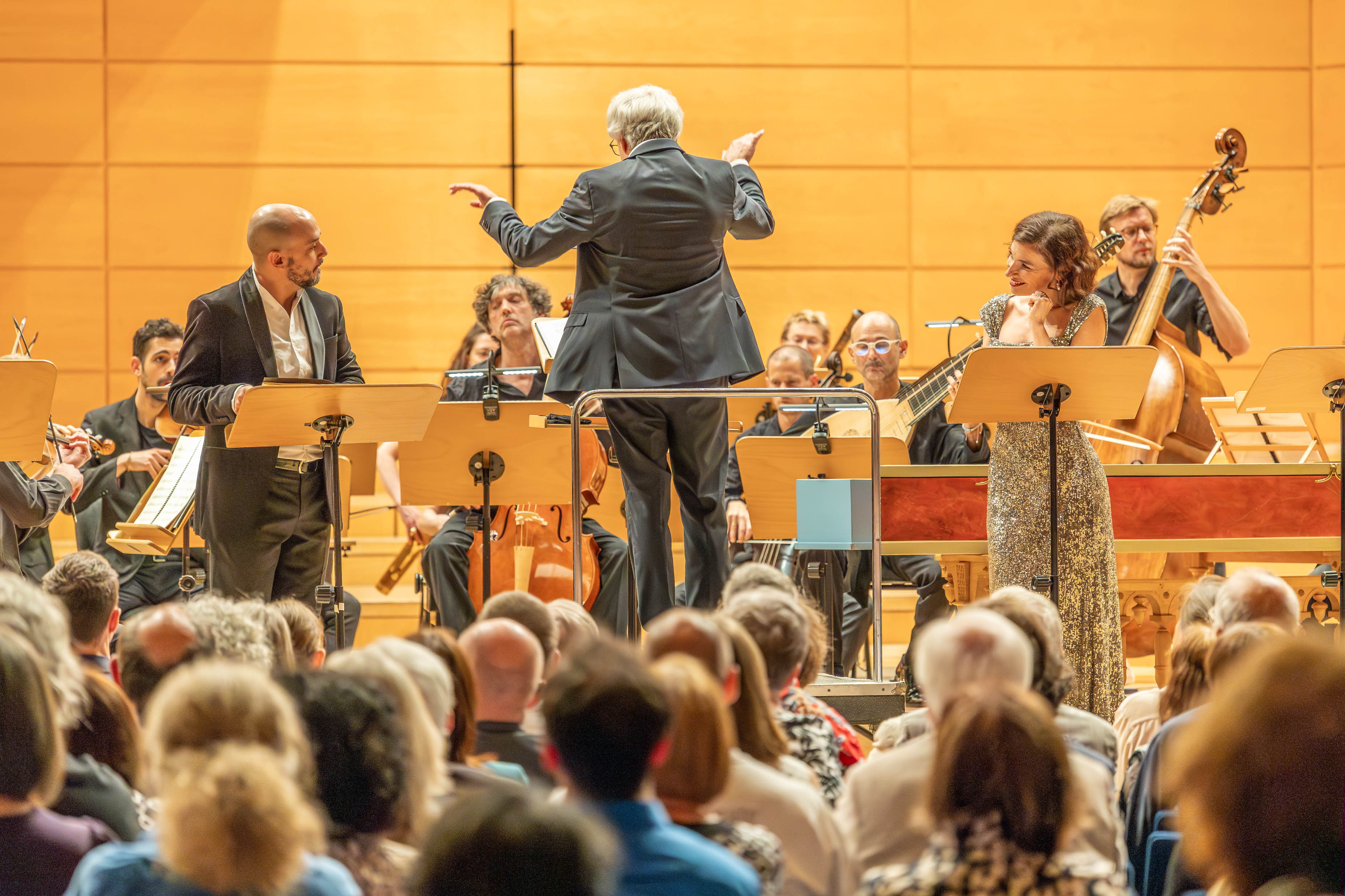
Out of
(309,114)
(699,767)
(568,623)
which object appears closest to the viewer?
(699,767)

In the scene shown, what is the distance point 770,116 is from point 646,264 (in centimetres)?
395

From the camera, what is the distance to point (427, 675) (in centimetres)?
195

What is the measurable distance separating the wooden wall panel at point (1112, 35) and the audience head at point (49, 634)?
606cm

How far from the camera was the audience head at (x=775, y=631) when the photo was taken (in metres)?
2.41

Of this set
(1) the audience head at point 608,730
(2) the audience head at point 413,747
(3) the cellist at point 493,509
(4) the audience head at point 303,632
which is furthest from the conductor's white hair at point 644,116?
(1) the audience head at point 608,730

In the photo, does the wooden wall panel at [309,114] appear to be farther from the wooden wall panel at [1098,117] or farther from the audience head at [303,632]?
the audience head at [303,632]

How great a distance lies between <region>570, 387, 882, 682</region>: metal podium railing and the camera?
11.7 feet

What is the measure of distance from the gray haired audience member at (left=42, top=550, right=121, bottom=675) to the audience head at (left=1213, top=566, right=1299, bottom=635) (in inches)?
87.2

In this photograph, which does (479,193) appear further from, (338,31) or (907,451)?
(338,31)

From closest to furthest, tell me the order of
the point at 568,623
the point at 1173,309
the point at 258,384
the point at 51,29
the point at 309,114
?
the point at 568,623 → the point at 258,384 → the point at 1173,309 → the point at 51,29 → the point at 309,114

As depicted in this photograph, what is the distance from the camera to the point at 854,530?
12.8 ft

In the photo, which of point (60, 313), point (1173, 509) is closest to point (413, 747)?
point (1173, 509)

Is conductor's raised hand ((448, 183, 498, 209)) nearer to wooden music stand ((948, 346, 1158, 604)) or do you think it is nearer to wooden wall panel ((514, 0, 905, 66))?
wooden music stand ((948, 346, 1158, 604))

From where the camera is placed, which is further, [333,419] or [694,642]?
[333,419]
